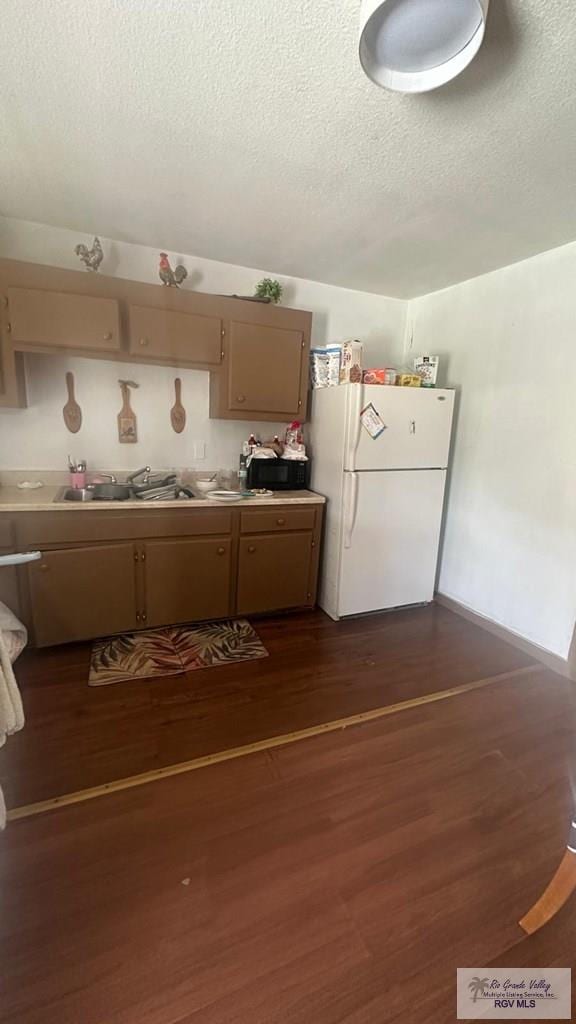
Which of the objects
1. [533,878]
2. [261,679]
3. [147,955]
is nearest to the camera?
[147,955]

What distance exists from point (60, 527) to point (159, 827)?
148 cm

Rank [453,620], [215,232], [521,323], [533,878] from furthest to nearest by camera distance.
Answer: [453,620], [521,323], [215,232], [533,878]

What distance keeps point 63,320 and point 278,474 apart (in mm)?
1548

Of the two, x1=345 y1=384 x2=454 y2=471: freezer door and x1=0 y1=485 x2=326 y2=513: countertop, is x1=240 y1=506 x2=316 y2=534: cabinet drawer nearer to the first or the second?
x1=0 y1=485 x2=326 y2=513: countertop

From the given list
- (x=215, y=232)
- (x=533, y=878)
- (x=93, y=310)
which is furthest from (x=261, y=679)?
(x=215, y=232)

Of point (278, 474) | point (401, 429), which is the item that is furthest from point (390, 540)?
point (278, 474)

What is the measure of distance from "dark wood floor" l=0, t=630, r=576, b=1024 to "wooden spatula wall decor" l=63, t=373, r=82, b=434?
2.08 meters

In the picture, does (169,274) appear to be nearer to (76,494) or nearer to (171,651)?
(76,494)

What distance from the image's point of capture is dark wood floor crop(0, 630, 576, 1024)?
0.99 m

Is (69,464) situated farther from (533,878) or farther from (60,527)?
(533,878)

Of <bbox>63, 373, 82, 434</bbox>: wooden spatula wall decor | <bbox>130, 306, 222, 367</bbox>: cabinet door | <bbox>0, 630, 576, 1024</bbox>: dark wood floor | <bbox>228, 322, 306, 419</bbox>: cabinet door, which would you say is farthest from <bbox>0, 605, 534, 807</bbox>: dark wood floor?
<bbox>130, 306, 222, 367</bbox>: cabinet door

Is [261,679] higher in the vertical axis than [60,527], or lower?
lower

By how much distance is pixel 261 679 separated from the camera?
219 cm

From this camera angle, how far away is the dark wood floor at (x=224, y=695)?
1.64 metres
